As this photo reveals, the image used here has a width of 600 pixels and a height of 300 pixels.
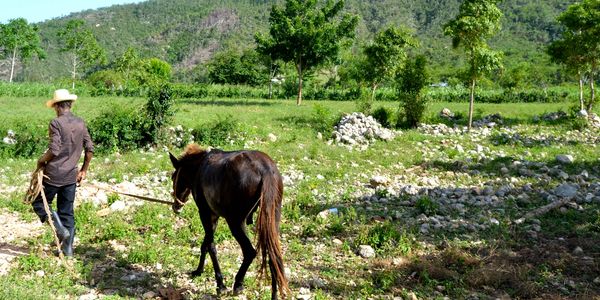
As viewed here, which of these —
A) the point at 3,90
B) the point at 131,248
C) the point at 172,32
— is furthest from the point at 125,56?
the point at 172,32

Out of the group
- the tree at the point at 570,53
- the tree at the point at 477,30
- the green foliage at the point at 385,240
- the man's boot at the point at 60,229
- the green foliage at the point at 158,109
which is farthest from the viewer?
the tree at the point at 570,53

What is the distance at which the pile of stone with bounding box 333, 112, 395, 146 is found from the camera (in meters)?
16.6

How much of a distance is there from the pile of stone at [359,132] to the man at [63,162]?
11.2 meters

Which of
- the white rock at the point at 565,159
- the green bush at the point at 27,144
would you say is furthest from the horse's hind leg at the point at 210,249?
the white rock at the point at 565,159

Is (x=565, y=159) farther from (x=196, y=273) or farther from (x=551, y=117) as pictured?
(x=196, y=273)

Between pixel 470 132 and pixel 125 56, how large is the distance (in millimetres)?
43863

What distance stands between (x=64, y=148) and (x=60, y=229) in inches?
43.5

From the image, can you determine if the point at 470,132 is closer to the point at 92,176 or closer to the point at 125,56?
the point at 92,176

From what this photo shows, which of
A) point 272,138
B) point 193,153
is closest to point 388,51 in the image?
point 272,138

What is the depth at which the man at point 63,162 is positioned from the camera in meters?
5.86

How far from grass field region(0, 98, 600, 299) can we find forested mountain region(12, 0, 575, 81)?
56987mm

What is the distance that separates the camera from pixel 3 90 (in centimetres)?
3152

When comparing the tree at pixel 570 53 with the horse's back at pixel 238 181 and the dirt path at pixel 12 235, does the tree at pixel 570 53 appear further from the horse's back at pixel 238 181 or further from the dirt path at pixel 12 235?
the dirt path at pixel 12 235

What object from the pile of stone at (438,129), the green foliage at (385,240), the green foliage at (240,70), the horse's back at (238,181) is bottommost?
the green foliage at (385,240)
